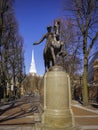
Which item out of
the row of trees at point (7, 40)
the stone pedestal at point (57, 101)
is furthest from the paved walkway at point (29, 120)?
the row of trees at point (7, 40)

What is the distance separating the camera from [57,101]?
38.4 ft

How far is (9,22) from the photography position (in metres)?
31.9

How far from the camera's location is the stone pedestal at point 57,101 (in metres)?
11.4

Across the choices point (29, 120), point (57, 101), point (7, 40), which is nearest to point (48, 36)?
point (57, 101)

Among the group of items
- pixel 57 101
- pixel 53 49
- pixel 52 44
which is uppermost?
pixel 52 44

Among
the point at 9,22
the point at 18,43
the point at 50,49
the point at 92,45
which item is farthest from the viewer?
the point at 18,43

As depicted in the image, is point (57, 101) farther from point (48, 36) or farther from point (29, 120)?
point (29, 120)

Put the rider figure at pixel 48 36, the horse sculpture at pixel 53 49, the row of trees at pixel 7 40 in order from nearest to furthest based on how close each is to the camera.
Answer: the horse sculpture at pixel 53 49, the rider figure at pixel 48 36, the row of trees at pixel 7 40

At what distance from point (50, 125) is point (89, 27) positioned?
20822mm

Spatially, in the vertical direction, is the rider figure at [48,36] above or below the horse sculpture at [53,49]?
above

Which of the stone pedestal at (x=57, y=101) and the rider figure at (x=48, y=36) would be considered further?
the rider figure at (x=48, y=36)

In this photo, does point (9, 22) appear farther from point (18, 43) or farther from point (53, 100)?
point (53, 100)

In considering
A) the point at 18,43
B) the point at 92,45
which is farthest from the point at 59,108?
the point at 18,43

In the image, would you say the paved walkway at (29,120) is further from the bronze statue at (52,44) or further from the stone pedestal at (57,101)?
the bronze statue at (52,44)
